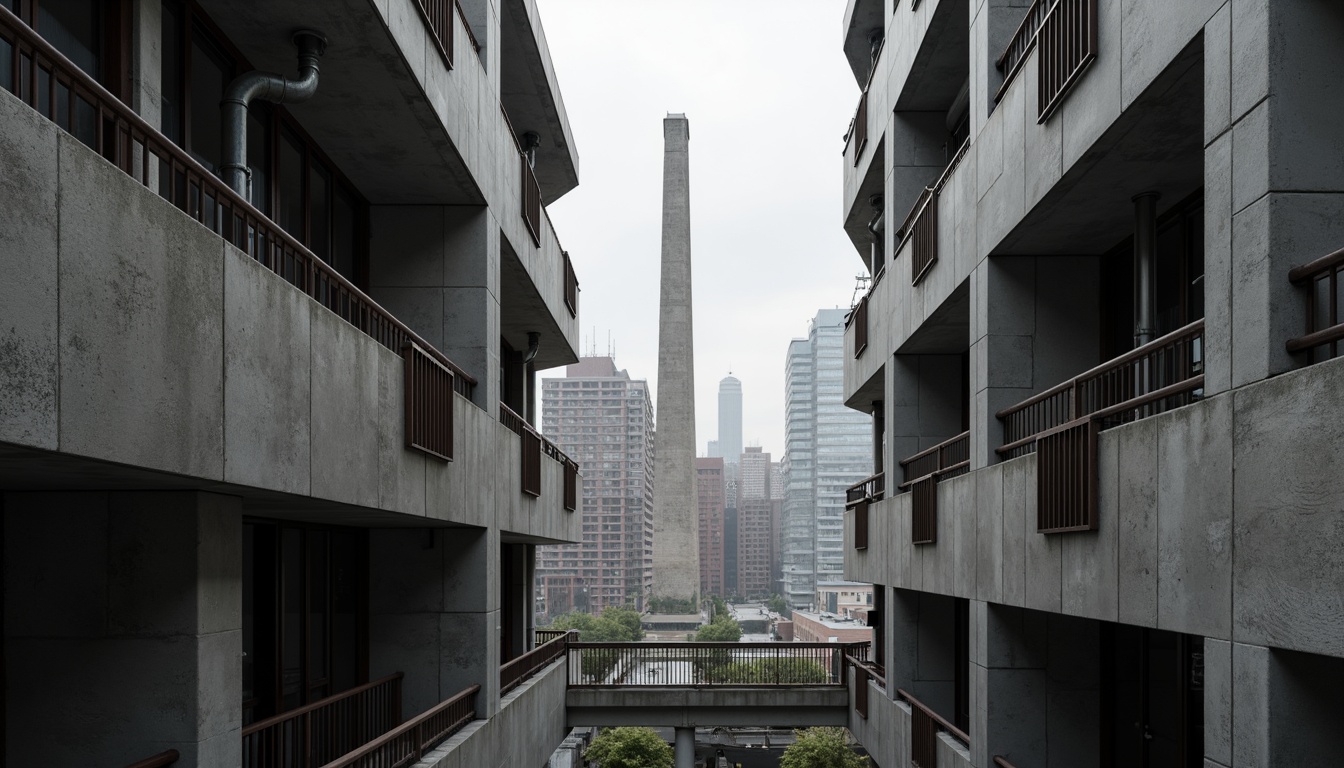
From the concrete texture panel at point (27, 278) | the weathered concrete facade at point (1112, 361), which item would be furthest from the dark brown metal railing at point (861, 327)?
the concrete texture panel at point (27, 278)

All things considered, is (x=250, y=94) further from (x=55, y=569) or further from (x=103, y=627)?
(x=103, y=627)

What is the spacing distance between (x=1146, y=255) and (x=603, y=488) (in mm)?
163379

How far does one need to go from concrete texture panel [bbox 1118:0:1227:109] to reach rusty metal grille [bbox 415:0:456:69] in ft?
19.9

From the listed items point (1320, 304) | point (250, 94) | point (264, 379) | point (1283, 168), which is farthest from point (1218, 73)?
point (250, 94)

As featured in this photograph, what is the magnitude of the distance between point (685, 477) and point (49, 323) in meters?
85.9

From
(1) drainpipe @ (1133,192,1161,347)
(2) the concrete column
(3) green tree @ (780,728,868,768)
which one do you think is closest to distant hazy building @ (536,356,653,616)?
(3) green tree @ (780,728,868,768)

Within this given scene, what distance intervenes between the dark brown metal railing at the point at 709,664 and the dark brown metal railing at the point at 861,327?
6.07 meters

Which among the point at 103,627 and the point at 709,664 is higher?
the point at 103,627

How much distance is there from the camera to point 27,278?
483 centimetres

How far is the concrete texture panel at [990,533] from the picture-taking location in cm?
1241

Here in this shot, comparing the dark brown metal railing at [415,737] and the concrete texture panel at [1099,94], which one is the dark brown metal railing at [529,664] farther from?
the concrete texture panel at [1099,94]

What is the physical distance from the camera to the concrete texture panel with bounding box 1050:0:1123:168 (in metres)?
9.01

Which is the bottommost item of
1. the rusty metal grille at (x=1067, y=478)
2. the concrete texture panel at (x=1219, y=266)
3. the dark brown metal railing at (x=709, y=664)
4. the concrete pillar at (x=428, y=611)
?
the dark brown metal railing at (x=709, y=664)

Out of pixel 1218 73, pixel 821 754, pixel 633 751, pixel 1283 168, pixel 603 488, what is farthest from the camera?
pixel 603 488
